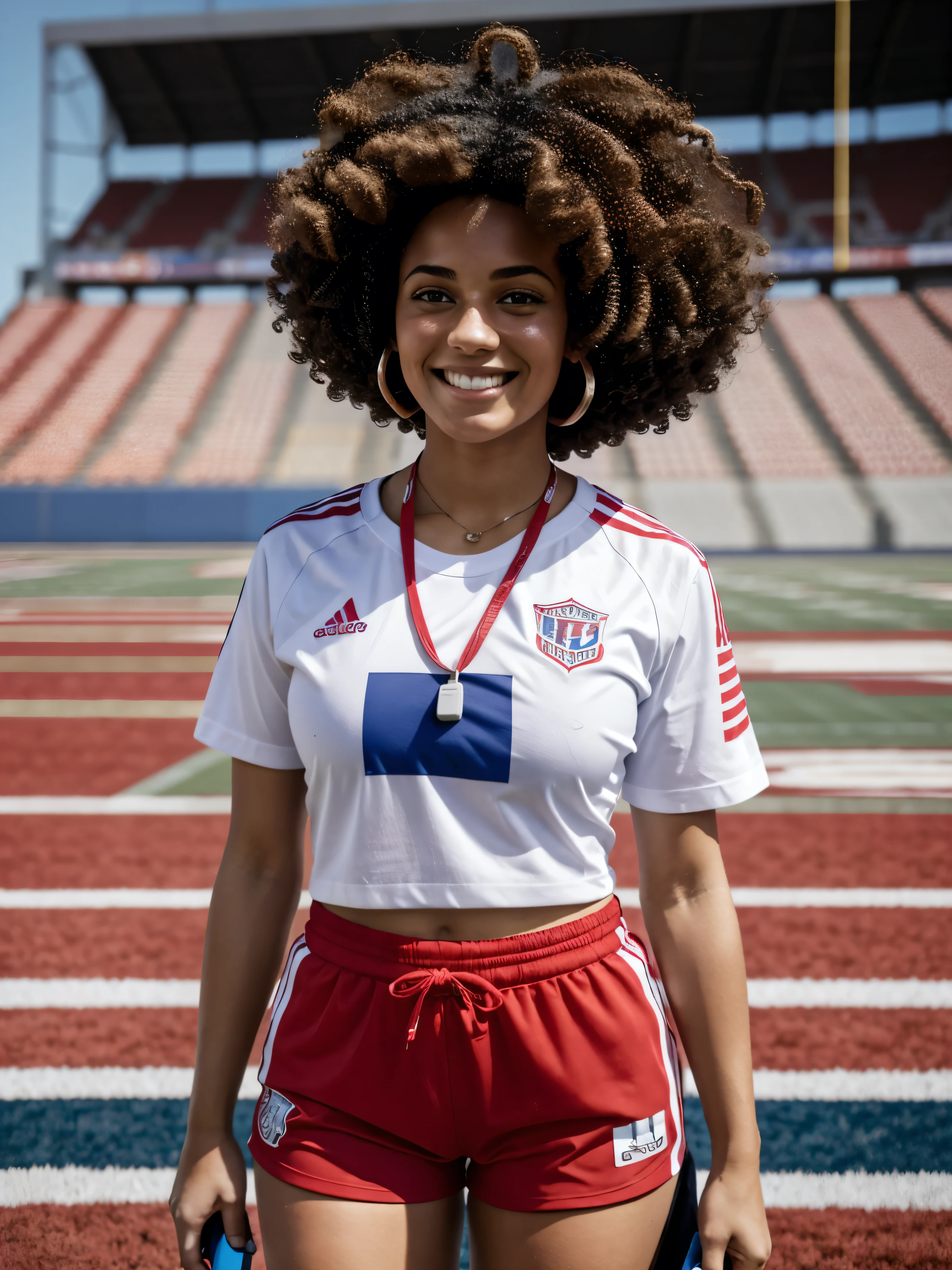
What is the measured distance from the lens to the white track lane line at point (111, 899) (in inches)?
164

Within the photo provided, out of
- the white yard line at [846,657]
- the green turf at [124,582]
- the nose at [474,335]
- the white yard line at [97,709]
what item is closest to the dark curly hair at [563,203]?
the nose at [474,335]

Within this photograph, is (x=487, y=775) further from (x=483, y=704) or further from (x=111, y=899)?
(x=111, y=899)

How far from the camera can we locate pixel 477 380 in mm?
1414

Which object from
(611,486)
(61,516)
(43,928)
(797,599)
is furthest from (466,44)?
(61,516)

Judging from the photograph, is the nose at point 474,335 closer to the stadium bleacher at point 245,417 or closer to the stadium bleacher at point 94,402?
the stadium bleacher at point 245,417

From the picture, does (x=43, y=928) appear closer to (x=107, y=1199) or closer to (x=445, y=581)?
(x=107, y=1199)

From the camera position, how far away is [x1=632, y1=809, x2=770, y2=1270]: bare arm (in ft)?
4.47

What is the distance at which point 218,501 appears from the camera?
Answer: 1009 inches

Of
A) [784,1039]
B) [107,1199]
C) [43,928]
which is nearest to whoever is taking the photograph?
[107,1199]

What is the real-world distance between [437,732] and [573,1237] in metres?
0.60

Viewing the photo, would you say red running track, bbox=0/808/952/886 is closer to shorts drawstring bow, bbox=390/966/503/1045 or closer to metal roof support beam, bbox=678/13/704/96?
shorts drawstring bow, bbox=390/966/503/1045

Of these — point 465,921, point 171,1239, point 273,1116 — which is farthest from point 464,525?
point 171,1239

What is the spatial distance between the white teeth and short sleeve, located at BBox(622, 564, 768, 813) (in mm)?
359

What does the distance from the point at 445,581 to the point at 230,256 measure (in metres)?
38.1
